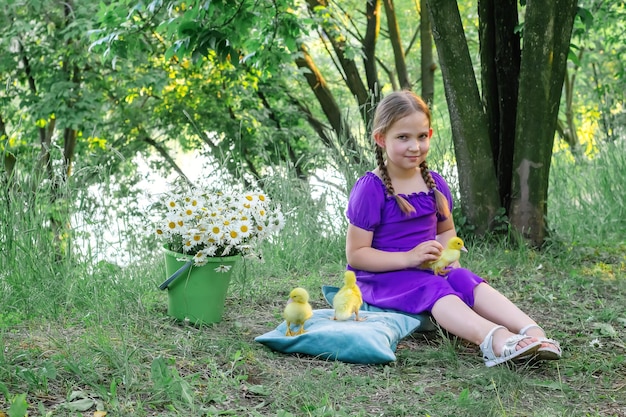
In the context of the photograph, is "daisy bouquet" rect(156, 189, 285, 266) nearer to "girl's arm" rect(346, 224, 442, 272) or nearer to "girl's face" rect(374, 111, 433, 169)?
"girl's arm" rect(346, 224, 442, 272)

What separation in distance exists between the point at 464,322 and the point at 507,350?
0.94 ft

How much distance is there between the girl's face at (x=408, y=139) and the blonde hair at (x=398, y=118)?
0.03 metres

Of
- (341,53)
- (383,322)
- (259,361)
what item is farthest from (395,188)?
(341,53)

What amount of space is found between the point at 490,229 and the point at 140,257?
253 cm

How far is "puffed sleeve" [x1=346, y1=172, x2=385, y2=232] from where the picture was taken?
12.1 feet

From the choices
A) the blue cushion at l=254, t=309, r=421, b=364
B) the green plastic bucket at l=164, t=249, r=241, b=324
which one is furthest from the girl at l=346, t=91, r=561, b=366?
the green plastic bucket at l=164, t=249, r=241, b=324

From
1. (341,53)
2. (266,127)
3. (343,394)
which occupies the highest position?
(341,53)

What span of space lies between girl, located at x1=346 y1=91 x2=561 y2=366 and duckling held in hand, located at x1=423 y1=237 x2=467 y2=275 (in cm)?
3

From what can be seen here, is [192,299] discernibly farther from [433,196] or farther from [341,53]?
[341,53]

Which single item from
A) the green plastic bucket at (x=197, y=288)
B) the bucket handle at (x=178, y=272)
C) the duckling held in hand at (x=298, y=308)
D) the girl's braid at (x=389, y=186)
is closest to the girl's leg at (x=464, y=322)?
the girl's braid at (x=389, y=186)

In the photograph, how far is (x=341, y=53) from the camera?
11.4 m

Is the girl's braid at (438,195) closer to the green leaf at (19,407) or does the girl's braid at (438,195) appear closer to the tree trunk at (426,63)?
the green leaf at (19,407)

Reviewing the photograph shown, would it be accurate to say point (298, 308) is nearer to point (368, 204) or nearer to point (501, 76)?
point (368, 204)

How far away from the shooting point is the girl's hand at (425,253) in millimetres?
3520
